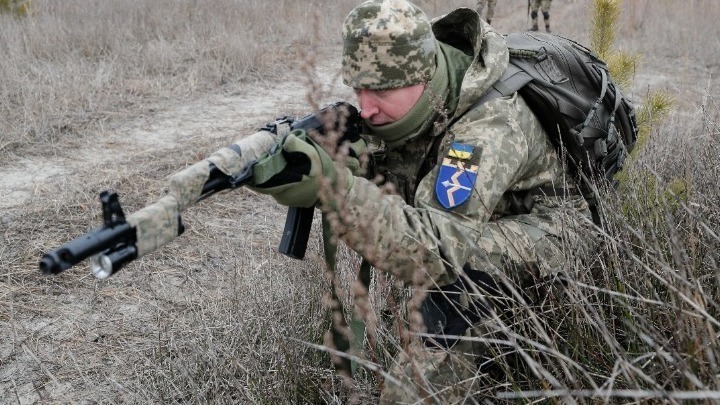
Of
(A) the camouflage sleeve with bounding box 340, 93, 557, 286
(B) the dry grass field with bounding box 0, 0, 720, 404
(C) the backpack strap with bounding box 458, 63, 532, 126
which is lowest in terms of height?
(B) the dry grass field with bounding box 0, 0, 720, 404

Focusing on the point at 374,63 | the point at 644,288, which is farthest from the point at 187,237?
the point at 644,288

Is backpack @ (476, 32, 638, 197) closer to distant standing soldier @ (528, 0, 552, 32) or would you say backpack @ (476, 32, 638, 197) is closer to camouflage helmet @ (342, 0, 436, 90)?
camouflage helmet @ (342, 0, 436, 90)

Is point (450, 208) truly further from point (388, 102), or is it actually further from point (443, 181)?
point (388, 102)

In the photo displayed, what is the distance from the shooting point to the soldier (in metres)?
1.89

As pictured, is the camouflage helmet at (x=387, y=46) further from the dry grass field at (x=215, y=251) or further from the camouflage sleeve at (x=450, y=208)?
the dry grass field at (x=215, y=251)

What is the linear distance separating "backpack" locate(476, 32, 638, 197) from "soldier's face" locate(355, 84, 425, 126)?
0.78 ft

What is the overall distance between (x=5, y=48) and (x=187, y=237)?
4.48 meters

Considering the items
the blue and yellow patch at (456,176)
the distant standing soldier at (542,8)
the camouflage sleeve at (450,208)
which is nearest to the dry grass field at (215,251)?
the camouflage sleeve at (450,208)

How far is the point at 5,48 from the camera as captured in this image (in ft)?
22.6

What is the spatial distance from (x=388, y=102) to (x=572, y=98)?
2.14ft

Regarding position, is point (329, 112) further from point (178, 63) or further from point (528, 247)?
point (178, 63)

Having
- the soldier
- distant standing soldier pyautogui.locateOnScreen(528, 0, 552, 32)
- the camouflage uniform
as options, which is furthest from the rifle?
distant standing soldier pyautogui.locateOnScreen(528, 0, 552, 32)

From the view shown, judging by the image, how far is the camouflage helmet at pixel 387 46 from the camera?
7.15 feet

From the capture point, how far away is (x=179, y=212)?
5.42ft
